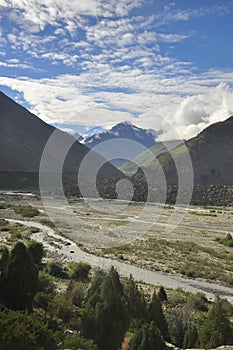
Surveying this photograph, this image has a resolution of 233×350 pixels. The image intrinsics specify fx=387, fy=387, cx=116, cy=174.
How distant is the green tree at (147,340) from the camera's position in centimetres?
1307

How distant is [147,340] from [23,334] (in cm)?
463

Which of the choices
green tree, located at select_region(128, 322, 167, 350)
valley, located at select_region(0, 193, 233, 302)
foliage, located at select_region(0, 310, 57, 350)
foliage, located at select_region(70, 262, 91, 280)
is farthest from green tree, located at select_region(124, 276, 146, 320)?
valley, located at select_region(0, 193, 233, 302)

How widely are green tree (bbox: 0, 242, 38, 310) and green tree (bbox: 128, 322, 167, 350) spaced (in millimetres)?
4616

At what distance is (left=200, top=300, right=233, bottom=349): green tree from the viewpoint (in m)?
15.3

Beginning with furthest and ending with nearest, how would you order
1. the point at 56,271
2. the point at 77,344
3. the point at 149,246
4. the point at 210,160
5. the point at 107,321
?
the point at 210,160
the point at 149,246
the point at 56,271
the point at 107,321
the point at 77,344

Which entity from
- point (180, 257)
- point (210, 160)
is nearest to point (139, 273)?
point (180, 257)

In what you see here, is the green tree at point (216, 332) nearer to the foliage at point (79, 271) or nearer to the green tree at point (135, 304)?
the green tree at point (135, 304)

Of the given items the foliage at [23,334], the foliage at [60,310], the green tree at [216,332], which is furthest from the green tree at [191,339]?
the foliage at [23,334]

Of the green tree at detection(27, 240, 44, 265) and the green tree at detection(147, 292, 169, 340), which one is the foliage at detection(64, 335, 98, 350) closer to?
the green tree at detection(147, 292, 169, 340)

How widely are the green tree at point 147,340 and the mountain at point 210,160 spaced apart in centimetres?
14842

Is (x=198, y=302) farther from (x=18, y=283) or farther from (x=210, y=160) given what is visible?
(x=210, y=160)

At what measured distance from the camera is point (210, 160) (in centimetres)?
17975

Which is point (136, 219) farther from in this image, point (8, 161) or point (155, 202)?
point (8, 161)

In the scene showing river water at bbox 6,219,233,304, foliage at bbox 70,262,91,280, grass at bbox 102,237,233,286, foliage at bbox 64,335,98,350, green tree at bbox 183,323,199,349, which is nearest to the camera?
foliage at bbox 64,335,98,350
